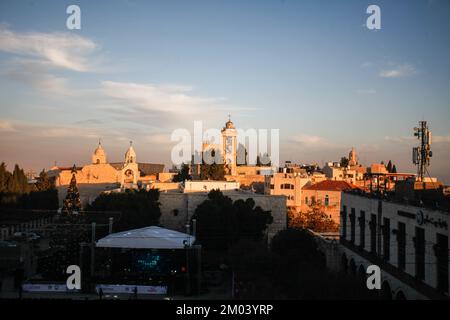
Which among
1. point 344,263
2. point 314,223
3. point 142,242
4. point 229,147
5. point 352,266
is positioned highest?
point 229,147

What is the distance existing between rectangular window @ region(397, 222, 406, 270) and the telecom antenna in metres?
7.56

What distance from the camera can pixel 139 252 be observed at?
22328 mm

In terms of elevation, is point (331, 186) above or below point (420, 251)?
above

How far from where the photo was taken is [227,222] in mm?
31938

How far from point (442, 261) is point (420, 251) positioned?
1617mm

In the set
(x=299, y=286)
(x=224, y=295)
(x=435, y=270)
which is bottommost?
(x=224, y=295)

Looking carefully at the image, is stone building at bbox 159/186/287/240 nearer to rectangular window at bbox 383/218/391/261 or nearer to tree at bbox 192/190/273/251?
tree at bbox 192/190/273/251

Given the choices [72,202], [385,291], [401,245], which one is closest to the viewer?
[401,245]

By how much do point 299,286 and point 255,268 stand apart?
3.83 m

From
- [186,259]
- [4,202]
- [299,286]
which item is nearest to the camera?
→ [299,286]

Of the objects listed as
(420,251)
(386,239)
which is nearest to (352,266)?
(386,239)

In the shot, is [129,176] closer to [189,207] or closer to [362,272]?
[189,207]
